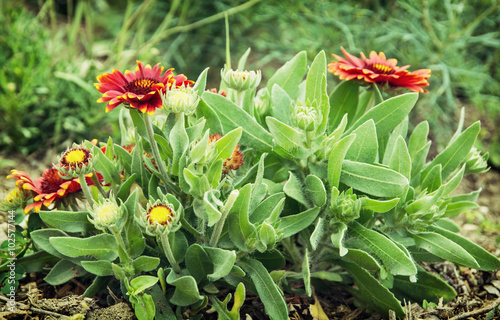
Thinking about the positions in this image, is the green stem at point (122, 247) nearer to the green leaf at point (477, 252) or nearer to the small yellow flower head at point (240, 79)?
the small yellow flower head at point (240, 79)

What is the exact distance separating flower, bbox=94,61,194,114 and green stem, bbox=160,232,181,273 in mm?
318

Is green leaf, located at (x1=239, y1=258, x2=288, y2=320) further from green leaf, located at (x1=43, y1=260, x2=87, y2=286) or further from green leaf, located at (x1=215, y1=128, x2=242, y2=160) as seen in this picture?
green leaf, located at (x1=43, y1=260, x2=87, y2=286)

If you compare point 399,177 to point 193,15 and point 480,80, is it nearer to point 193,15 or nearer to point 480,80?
point 480,80

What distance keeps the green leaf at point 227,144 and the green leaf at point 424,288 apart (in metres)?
0.74

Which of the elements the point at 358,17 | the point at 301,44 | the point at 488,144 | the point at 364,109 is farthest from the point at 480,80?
the point at 364,109

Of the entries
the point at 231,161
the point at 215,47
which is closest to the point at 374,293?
the point at 231,161

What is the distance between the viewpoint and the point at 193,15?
362 cm

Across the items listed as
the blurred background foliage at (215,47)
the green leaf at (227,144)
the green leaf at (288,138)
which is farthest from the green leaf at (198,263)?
the blurred background foliage at (215,47)

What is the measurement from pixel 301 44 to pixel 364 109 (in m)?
1.74

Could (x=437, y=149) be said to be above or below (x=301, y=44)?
below

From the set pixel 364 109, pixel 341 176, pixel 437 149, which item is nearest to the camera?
pixel 341 176

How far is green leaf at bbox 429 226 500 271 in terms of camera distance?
1.27 meters

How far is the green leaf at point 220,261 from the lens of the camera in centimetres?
109

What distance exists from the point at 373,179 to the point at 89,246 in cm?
81
